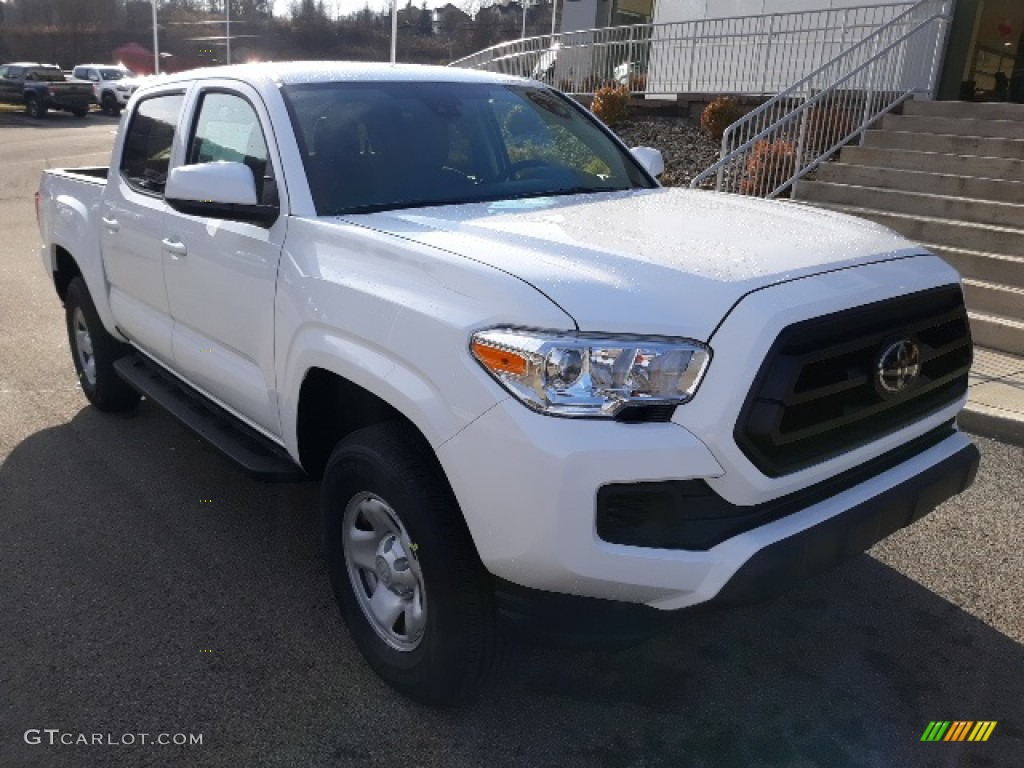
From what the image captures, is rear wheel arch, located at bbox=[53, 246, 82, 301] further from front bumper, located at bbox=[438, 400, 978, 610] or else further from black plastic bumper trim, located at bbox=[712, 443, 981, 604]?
black plastic bumper trim, located at bbox=[712, 443, 981, 604]

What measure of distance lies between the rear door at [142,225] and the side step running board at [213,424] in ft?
0.44

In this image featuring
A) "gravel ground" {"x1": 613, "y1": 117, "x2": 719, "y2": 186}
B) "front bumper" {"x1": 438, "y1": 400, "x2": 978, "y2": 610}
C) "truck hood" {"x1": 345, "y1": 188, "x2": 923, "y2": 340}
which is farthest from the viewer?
"gravel ground" {"x1": 613, "y1": 117, "x2": 719, "y2": 186}

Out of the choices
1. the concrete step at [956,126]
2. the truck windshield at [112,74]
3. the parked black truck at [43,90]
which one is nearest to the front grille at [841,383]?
the concrete step at [956,126]

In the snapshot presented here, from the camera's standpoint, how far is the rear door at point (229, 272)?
3.23m

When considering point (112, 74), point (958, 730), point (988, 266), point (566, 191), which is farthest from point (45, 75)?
point (958, 730)

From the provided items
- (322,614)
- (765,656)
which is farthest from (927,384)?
(322,614)

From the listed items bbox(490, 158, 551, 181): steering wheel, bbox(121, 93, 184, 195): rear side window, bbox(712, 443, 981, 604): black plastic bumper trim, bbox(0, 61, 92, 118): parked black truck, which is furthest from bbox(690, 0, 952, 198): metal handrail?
bbox(0, 61, 92, 118): parked black truck

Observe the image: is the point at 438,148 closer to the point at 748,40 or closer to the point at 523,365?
the point at 523,365

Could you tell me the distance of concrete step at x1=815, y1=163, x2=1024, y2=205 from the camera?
845 centimetres

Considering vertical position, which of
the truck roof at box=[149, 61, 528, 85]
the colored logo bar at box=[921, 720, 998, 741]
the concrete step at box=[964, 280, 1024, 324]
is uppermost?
the truck roof at box=[149, 61, 528, 85]

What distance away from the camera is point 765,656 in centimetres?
313

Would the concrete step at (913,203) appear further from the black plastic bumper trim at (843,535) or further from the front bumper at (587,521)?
the front bumper at (587,521)

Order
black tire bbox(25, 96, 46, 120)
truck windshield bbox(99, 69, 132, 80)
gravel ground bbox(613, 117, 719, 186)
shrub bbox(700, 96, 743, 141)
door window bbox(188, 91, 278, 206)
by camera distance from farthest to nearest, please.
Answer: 1. truck windshield bbox(99, 69, 132, 80)
2. black tire bbox(25, 96, 46, 120)
3. shrub bbox(700, 96, 743, 141)
4. gravel ground bbox(613, 117, 719, 186)
5. door window bbox(188, 91, 278, 206)

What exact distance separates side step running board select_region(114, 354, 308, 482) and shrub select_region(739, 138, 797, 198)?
7335mm
